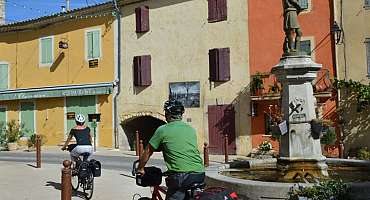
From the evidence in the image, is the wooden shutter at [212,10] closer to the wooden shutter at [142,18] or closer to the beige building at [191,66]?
the beige building at [191,66]

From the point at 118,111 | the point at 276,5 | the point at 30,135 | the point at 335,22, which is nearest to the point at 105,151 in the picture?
the point at 118,111

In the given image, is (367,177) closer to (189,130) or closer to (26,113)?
(189,130)

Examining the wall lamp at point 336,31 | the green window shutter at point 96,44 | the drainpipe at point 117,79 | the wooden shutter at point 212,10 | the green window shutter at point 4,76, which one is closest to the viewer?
the wall lamp at point 336,31

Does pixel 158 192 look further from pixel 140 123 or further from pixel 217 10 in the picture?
pixel 140 123

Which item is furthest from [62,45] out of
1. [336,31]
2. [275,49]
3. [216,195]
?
[216,195]

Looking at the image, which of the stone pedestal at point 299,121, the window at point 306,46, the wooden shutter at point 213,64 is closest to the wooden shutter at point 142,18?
the wooden shutter at point 213,64

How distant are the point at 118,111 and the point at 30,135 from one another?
6177mm

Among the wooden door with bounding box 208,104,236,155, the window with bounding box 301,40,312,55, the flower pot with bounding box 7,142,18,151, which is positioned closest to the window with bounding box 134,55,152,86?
the wooden door with bounding box 208,104,236,155

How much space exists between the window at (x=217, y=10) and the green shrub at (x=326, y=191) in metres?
17.2

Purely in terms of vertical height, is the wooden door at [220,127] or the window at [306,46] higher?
the window at [306,46]

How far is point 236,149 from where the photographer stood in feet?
75.0

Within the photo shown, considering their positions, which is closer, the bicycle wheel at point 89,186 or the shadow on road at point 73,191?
the bicycle wheel at point 89,186

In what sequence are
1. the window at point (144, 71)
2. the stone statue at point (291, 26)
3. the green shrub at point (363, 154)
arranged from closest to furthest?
the stone statue at point (291, 26)
the green shrub at point (363, 154)
the window at point (144, 71)

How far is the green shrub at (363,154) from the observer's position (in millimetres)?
18594
